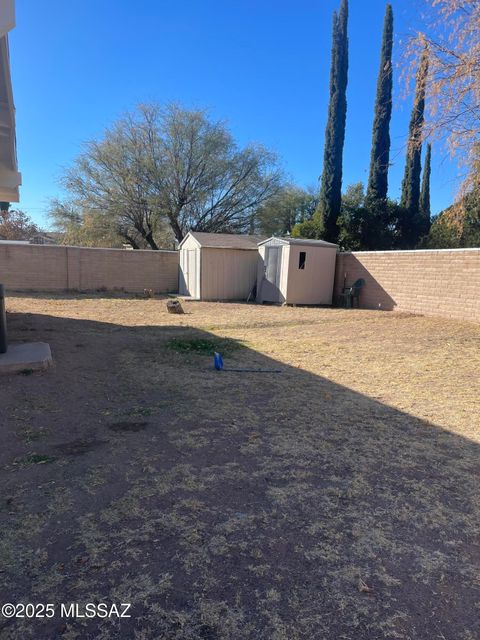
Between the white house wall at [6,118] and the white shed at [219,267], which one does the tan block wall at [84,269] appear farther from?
the white house wall at [6,118]

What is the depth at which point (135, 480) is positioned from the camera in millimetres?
2801

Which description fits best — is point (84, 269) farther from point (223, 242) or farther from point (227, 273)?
point (227, 273)

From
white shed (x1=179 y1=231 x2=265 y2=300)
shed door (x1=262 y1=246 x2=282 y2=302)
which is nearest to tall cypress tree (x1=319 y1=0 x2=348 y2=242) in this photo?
white shed (x1=179 y1=231 x2=265 y2=300)

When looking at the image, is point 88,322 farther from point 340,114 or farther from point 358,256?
point 340,114

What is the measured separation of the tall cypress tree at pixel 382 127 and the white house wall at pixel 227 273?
8285 mm

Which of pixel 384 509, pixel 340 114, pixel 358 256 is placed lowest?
pixel 384 509

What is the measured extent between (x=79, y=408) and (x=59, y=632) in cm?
273

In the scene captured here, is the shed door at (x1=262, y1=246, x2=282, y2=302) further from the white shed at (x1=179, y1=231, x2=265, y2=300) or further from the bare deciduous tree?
the bare deciduous tree

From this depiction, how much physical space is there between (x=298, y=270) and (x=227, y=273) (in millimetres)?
3562

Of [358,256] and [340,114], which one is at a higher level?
[340,114]

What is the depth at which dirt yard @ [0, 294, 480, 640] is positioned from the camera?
176 centimetres

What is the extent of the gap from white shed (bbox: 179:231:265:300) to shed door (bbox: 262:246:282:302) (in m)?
1.70

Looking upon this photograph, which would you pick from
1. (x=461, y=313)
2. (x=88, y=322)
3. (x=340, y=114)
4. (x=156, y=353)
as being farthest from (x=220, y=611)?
(x=340, y=114)

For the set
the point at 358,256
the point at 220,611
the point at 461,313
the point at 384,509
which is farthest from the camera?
the point at 358,256
